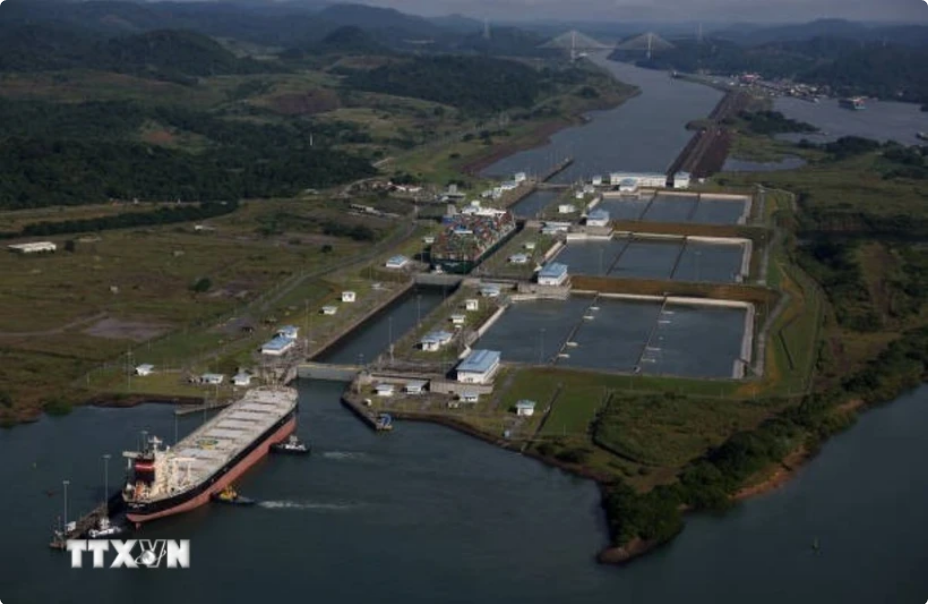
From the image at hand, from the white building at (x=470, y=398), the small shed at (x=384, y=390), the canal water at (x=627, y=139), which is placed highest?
the white building at (x=470, y=398)

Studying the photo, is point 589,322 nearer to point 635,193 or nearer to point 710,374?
point 710,374

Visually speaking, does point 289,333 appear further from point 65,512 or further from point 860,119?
point 860,119

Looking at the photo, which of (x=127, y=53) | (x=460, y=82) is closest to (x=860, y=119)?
(x=460, y=82)

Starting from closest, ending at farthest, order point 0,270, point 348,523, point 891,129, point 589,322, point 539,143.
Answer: point 348,523
point 589,322
point 0,270
point 539,143
point 891,129

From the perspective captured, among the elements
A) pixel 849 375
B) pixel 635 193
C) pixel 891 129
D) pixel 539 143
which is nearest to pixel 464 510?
pixel 849 375

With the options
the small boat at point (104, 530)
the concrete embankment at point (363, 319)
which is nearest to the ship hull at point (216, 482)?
the small boat at point (104, 530)

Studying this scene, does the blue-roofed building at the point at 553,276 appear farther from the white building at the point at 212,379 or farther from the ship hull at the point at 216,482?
the ship hull at the point at 216,482
